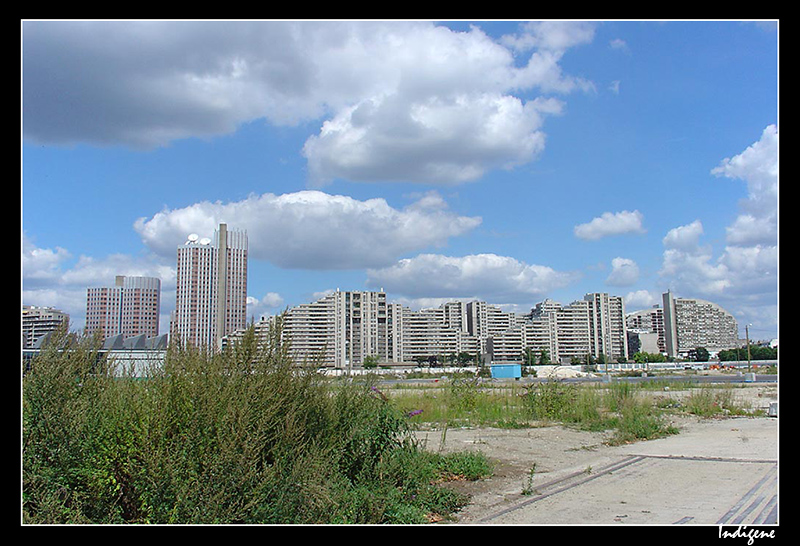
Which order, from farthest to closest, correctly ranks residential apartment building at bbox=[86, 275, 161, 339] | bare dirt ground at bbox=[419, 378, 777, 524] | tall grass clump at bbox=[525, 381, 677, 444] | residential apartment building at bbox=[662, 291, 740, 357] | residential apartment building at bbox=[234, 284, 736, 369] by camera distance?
residential apartment building at bbox=[662, 291, 740, 357] → residential apartment building at bbox=[234, 284, 736, 369] → tall grass clump at bbox=[525, 381, 677, 444] → residential apartment building at bbox=[86, 275, 161, 339] → bare dirt ground at bbox=[419, 378, 777, 524]

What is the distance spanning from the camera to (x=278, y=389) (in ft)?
17.0

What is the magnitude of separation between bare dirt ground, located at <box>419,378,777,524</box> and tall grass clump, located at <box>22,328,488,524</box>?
1.82 m

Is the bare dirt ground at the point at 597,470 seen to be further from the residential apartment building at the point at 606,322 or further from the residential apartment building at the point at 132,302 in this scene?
the residential apartment building at the point at 606,322

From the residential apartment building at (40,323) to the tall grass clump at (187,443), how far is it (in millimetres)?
230

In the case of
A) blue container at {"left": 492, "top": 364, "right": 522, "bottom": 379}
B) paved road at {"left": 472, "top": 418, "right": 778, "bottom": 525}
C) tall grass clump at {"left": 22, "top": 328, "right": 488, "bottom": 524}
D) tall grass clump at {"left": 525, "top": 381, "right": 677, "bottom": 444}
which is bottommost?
blue container at {"left": 492, "top": 364, "right": 522, "bottom": 379}

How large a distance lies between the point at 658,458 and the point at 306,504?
7512 millimetres

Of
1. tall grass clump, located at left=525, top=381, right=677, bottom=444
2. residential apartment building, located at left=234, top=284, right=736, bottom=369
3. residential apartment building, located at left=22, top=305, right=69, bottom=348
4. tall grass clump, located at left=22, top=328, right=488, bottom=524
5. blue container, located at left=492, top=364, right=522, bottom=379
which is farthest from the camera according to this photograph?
residential apartment building, located at left=234, top=284, right=736, bottom=369

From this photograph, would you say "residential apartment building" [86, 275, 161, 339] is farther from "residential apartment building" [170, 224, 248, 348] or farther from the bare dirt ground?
the bare dirt ground

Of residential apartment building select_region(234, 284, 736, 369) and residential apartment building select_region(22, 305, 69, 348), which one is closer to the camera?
residential apartment building select_region(22, 305, 69, 348)

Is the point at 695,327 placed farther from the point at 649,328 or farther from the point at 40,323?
the point at 40,323

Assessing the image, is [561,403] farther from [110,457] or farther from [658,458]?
[110,457]

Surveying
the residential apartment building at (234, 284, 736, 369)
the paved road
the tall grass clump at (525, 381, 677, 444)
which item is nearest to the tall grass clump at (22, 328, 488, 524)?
the paved road

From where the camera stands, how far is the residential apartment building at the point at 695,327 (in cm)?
13238

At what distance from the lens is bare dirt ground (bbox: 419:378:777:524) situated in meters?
6.22
